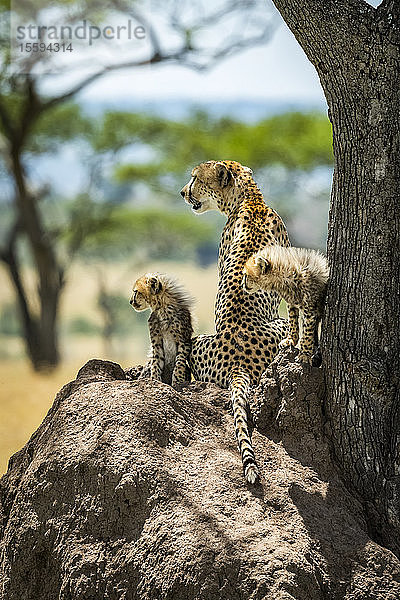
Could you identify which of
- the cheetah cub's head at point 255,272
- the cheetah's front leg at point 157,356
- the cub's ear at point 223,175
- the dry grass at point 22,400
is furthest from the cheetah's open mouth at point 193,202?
the dry grass at point 22,400

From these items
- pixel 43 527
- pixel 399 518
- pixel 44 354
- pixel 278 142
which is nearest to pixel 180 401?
pixel 43 527

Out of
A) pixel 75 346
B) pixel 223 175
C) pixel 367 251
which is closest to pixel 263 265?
pixel 367 251

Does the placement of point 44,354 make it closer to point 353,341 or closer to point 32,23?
point 32,23

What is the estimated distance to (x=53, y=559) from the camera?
2.97 meters

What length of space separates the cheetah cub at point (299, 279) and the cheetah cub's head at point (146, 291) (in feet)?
1.79

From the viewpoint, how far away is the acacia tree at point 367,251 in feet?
9.81

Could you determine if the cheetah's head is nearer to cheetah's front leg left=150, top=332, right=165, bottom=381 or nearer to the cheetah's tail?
cheetah's front leg left=150, top=332, right=165, bottom=381

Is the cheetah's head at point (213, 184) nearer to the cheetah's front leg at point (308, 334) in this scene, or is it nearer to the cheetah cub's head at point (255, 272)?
the cheetah cub's head at point (255, 272)

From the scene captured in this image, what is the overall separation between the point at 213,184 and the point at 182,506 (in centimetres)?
166

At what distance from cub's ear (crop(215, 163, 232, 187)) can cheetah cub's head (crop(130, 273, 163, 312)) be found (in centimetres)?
56

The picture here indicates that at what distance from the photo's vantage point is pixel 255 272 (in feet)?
10.5

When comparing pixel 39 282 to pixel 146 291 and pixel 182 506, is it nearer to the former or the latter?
pixel 146 291

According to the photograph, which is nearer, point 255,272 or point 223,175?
point 255,272

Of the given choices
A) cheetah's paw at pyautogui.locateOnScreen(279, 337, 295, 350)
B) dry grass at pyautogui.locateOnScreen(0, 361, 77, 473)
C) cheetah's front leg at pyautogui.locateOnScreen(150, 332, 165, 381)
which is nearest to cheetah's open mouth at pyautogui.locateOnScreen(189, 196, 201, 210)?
cheetah's front leg at pyautogui.locateOnScreen(150, 332, 165, 381)
